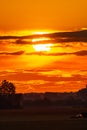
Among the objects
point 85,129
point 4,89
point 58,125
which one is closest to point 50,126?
point 58,125

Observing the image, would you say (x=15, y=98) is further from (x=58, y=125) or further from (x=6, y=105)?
(x=58, y=125)

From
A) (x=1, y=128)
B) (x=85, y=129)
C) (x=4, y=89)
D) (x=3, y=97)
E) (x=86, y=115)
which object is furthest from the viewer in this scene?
(x=4, y=89)

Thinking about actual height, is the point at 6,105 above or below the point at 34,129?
above

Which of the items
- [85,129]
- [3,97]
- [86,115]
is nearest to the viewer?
[85,129]

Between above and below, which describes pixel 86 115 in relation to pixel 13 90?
below

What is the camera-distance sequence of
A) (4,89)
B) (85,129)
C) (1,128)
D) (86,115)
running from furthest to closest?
(4,89) → (86,115) → (1,128) → (85,129)

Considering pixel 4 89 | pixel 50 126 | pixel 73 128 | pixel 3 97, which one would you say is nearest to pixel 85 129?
pixel 73 128

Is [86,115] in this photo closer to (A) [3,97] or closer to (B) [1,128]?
(B) [1,128]

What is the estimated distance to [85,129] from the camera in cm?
6334

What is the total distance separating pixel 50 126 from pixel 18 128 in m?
3.53

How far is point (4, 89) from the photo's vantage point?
589ft

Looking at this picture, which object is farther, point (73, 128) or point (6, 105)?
point (6, 105)

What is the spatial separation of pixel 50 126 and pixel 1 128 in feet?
16.1

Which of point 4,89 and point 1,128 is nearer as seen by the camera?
point 1,128
